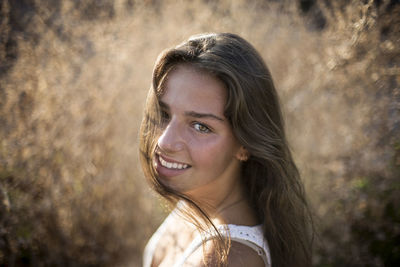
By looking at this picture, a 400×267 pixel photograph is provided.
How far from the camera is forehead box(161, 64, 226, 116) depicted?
4.06ft

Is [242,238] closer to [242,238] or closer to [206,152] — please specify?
[242,238]

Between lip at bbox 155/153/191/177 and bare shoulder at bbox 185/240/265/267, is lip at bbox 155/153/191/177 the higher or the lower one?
the higher one

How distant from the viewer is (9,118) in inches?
86.3

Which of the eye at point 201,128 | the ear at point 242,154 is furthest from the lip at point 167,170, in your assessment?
the ear at point 242,154

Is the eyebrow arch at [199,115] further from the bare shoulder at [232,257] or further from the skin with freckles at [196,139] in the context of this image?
the bare shoulder at [232,257]

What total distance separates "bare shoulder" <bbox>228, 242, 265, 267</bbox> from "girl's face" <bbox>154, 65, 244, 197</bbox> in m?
0.32

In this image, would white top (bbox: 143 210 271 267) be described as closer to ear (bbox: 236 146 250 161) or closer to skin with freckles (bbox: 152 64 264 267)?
skin with freckles (bbox: 152 64 264 267)

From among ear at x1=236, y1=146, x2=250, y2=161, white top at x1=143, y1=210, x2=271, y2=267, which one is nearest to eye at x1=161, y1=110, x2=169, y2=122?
ear at x1=236, y1=146, x2=250, y2=161

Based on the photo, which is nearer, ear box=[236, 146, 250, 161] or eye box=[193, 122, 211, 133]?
eye box=[193, 122, 211, 133]

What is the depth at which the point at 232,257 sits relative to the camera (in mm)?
1239

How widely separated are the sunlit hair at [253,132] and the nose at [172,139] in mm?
111

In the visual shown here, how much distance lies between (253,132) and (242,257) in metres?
0.54

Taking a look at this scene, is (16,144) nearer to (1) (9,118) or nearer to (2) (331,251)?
(1) (9,118)

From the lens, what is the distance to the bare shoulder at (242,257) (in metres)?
1.23
